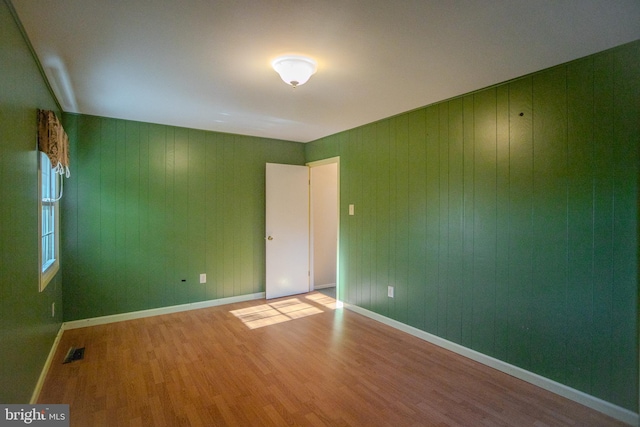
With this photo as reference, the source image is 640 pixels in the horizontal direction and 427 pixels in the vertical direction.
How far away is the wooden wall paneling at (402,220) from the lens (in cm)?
348

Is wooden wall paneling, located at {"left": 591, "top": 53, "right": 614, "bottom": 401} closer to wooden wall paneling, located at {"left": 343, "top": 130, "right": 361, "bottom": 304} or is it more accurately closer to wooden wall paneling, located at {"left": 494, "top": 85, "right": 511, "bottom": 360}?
wooden wall paneling, located at {"left": 494, "top": 85, "right": 511, "bottom": 360}

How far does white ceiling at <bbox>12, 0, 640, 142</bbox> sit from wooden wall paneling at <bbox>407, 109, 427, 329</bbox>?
A: 12.7 inches

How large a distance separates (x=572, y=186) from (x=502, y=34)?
117 centimetres

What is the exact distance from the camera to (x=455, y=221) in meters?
3.01

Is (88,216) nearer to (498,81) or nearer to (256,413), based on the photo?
(256,413)

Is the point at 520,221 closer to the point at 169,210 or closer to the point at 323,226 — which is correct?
the point at 323,226

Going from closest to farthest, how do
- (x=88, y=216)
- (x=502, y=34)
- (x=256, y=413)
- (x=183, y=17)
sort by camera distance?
(x=183, y=17)
(x=502, y=34)
(x=256, y=413)
(x=88, y=216)

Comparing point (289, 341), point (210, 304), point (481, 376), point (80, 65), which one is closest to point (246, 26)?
point (80, 65)

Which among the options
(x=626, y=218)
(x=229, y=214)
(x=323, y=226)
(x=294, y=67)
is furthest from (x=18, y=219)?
(x=323, y=226)

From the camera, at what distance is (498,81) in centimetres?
259

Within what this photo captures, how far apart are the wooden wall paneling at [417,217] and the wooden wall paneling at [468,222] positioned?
1.42 feet

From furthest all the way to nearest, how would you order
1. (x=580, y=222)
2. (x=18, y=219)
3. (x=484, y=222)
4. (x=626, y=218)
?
1. (x=484, y=222)
2. (x=580, y=222)
3. (x=626, y=218)
4. (x=18, y=219)

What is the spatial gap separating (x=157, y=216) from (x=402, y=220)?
2986 millimetres

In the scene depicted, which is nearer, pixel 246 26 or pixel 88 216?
pixel 246 26
